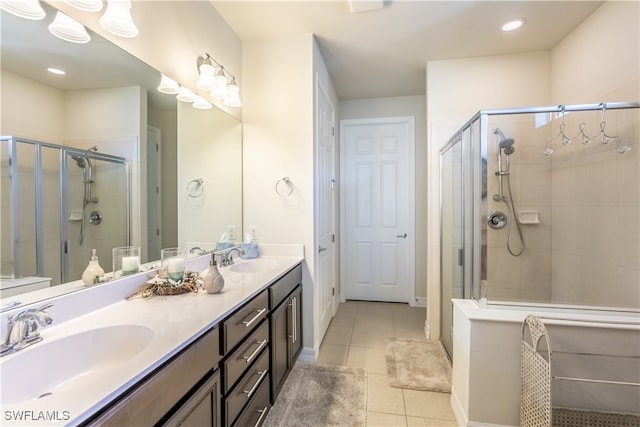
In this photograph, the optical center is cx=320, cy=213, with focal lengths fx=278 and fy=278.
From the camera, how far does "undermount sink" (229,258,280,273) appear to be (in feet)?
6.67

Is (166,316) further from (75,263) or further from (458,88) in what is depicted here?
(458,88)

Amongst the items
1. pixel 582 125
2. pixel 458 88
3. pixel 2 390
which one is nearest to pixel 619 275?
pixel 582 125

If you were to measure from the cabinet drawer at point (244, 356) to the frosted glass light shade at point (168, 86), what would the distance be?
1440 millimetres

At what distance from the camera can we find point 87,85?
1.17 metres

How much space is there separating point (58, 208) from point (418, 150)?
3446mm

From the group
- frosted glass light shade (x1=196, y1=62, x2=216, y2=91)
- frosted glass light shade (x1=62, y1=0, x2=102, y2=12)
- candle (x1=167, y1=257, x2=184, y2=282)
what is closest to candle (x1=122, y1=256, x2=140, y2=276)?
candle (x1=167, y1=257, x2=184, y2=282)

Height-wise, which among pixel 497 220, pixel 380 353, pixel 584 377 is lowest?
pixel 380 353

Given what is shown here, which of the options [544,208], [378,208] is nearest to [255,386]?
[544,208]

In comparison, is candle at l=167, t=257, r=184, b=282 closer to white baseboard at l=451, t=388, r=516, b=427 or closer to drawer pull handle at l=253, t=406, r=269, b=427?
drawer pull handle at l=253, t=406, r=269, b=427

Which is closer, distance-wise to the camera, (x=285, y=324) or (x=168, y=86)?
(x=168, y=86)

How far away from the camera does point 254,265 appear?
214 centimetres

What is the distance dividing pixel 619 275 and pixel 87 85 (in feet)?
10.2

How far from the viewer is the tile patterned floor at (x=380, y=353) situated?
173 cm

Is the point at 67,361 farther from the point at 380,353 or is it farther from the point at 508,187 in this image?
the point at 508,187
